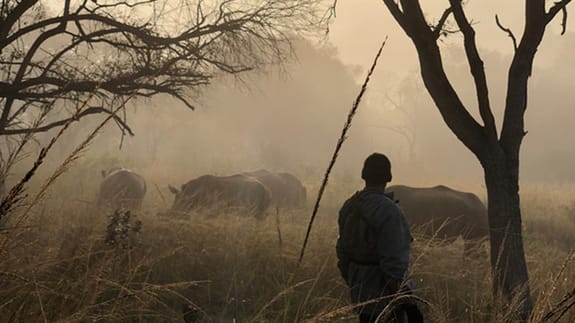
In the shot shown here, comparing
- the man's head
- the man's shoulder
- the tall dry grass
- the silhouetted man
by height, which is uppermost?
the man's head

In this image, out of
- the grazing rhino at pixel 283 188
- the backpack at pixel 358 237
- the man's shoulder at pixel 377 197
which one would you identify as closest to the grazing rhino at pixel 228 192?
the grazing rhino at pixel 283 188

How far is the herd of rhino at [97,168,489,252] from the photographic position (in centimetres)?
1117

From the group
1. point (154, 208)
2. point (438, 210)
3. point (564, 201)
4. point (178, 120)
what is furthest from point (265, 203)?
point (178, 120)

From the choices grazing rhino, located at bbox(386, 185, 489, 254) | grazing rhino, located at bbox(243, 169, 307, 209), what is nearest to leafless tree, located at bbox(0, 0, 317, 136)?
grazing rhino, located at bbox(386, 185, 489, 254)

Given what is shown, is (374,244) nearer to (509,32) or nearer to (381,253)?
(381,253)

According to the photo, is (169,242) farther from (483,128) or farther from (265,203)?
(265,203)

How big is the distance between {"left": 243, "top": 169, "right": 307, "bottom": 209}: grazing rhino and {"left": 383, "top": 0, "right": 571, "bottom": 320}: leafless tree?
12.7m

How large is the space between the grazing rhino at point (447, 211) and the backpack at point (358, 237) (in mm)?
7772

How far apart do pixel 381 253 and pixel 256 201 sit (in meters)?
10.7

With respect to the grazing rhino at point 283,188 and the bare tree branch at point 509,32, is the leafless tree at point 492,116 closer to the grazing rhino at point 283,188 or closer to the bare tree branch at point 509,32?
the bare tree branch at point 509,32

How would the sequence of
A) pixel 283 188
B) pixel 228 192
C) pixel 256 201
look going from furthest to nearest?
pixel 283 188, pixel 256 201, pixel 228 192

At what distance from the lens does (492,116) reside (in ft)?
16.9

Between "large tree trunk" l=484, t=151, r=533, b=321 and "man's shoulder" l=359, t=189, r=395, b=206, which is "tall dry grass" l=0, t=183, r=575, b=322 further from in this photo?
"man's shoulder" l=359, t=189, r=395, b=206

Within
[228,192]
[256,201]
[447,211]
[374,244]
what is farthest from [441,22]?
[256,201]
